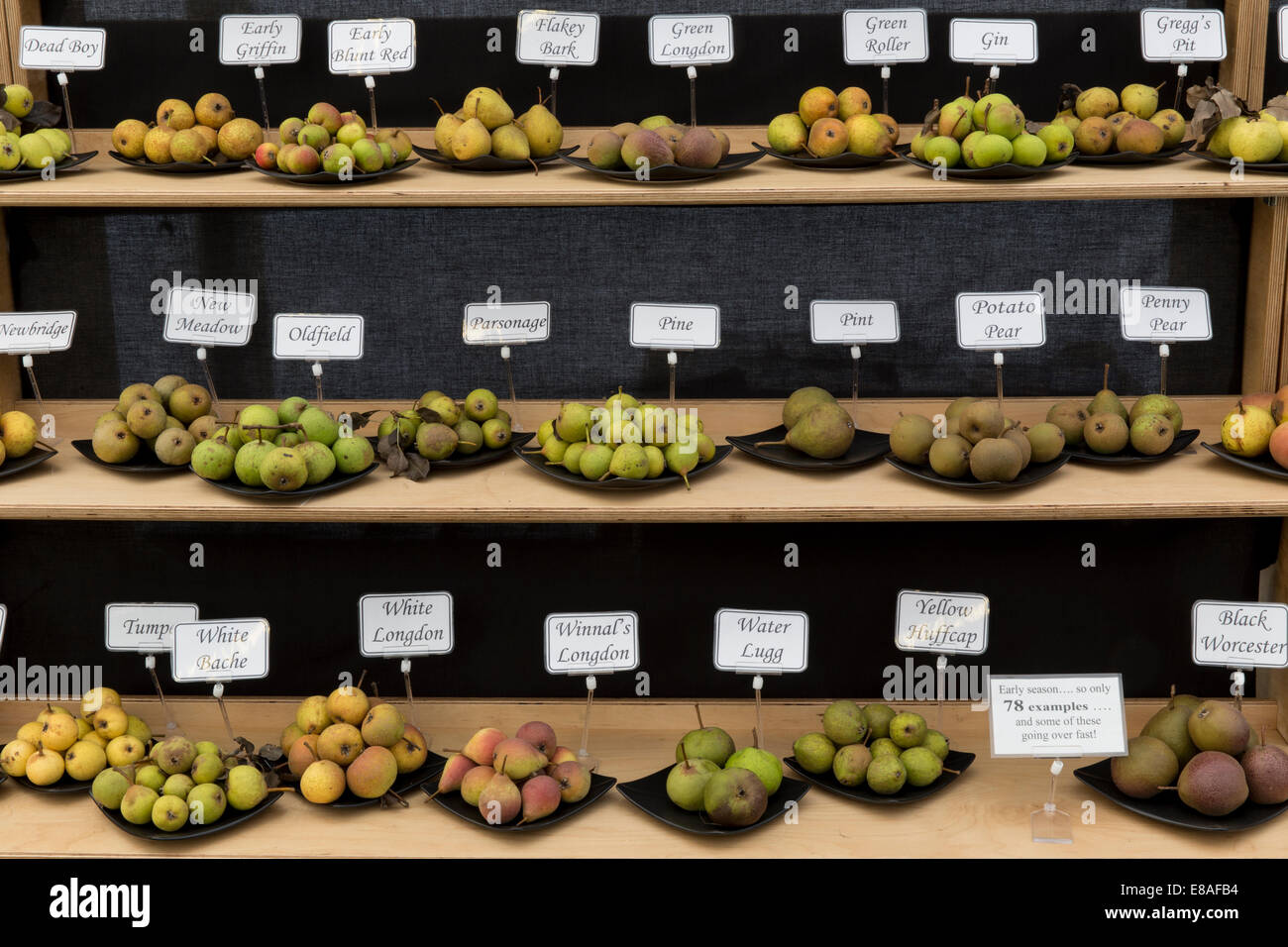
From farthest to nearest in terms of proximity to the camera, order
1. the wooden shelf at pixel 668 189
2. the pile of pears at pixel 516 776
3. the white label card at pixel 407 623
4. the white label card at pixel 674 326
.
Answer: the white label card at pixel 407 623
the white label card at pixel 674 326
the pile of pears at pixel 516 776
the wooden shelf at pixel 668 189

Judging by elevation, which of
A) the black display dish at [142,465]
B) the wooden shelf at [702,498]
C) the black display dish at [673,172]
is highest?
the black display dish at [673,172]

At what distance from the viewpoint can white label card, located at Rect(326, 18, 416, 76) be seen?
84.9 inches

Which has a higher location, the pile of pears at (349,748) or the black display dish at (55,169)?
the black display dish at (55,169)

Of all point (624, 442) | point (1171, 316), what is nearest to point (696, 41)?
point (624, 442)

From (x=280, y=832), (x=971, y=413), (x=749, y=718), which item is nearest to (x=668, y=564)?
(x=749, y=718)

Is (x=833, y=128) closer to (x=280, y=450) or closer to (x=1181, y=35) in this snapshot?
(x=1181, y=35)

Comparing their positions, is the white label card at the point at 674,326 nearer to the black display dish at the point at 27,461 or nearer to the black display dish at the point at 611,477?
the black display dish at the point at 611,477

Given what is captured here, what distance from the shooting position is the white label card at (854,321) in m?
2.24

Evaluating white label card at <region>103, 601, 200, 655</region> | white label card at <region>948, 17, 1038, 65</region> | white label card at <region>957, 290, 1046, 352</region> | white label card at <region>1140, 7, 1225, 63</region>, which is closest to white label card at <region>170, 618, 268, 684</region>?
white label card at <region>103, 601, 200, 655</region>

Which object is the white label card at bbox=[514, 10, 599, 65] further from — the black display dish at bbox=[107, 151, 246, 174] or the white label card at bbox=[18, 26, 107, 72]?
the white label card at bbox=[18, 26, 107, 72]

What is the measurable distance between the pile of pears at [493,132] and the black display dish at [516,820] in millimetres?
1182

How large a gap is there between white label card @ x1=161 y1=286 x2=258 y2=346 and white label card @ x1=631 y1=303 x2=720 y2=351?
761 millimetres

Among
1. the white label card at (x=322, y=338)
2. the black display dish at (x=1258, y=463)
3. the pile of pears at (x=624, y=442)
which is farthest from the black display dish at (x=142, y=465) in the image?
the pile of pears at (x=624, y=442)

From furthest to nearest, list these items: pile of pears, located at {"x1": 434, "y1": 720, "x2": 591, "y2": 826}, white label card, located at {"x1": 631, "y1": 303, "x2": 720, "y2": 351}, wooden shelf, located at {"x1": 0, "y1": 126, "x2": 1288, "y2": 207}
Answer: white label card, located at {"x1": 631, "y1": 303, "x2": 720, "y2": 351} → pile of pears, located at {"x1": 434, "y1": 720, "x2": 591, "y2": 826} → wooden shelf, located at {"x1": 0, "y1": 126, "x2": 1288, "y2": 207}
